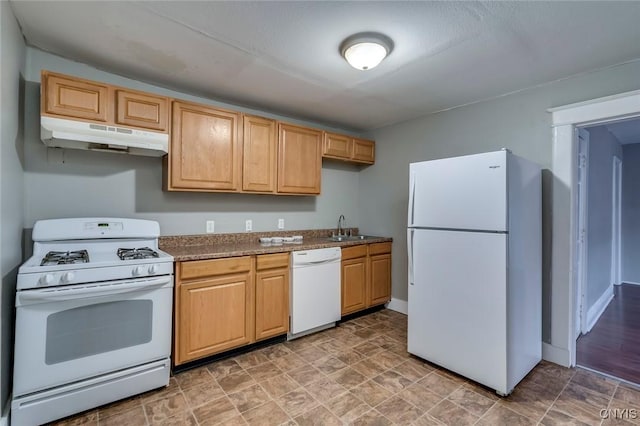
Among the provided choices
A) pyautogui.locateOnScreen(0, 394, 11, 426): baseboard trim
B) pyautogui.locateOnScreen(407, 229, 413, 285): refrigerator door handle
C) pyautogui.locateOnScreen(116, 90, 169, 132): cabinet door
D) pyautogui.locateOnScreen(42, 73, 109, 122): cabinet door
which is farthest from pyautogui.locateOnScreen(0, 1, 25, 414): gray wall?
pyautogui.locateOnScreen(407, 229, 413, 285): refrigerator door handle

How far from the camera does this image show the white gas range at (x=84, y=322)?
1669 millimetres

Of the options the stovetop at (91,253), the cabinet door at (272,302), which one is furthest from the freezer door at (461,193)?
A: the stovetop at (91,253)

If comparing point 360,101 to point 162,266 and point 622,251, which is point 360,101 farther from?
point 622,251

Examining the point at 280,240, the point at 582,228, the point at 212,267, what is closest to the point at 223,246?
the point at 212,267

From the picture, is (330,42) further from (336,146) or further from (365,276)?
(365,276)

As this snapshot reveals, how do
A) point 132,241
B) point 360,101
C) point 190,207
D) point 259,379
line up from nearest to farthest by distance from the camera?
point 259,379, point 132,241, point 190,207, point 360,101

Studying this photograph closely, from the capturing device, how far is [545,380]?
225 centimetres

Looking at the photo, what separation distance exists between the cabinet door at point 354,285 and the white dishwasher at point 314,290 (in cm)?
12

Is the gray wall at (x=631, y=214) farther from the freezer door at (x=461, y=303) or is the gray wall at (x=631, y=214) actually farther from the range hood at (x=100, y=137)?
the range hood at (x=100, y=137)

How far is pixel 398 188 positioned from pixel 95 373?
10.7 ft

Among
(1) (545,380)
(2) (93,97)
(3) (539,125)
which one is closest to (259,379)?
(1) (545,380)

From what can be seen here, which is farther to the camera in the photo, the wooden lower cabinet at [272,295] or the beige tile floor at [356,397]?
the wooden lower cabinet at [272,295]

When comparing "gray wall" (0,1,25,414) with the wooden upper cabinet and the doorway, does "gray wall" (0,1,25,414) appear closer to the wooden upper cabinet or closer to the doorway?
the wooden upper cabinet

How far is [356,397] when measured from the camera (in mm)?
2029
